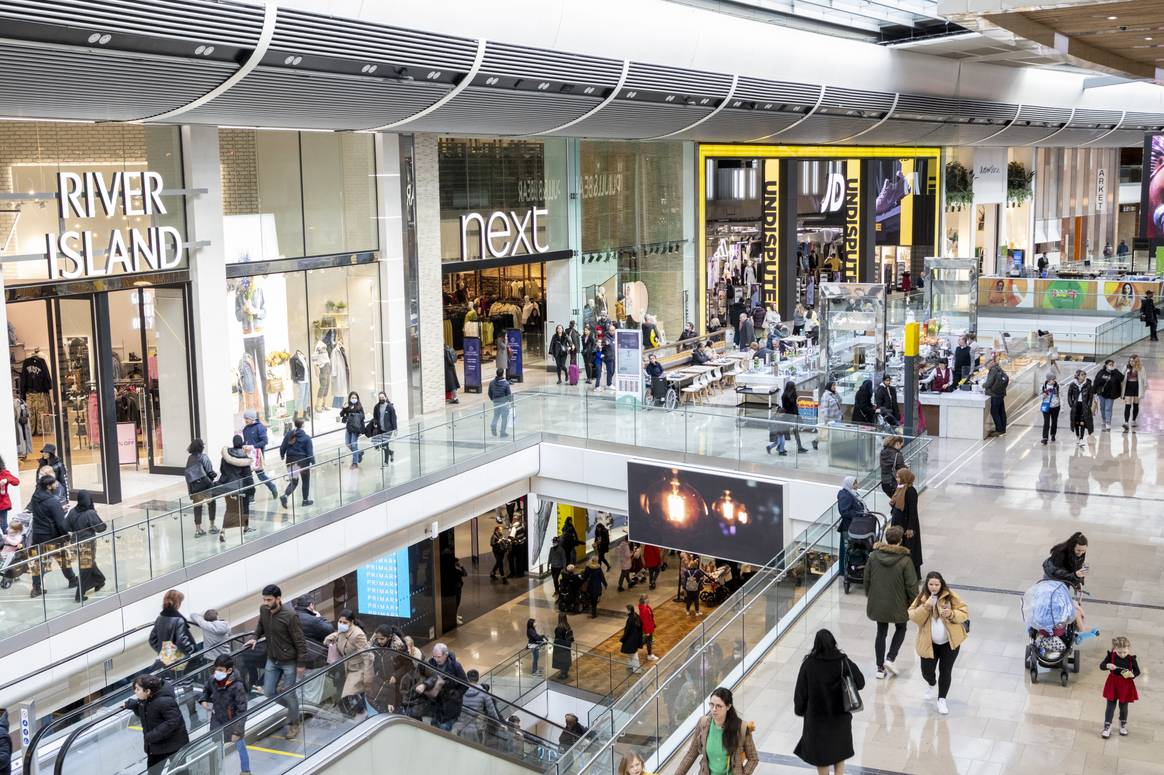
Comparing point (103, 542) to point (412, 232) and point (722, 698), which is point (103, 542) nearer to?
point (722, 698)

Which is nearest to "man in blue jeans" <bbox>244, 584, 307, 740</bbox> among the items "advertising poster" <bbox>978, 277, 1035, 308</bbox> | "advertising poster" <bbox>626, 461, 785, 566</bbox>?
"advertising poster" <bbox>626, 461, 785, 566</bbox>

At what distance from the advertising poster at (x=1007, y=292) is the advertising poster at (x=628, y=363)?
16.9 metres

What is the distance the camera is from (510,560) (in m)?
23.6

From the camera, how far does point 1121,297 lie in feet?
104

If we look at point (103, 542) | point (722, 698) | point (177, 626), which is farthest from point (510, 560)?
point (722, 698)

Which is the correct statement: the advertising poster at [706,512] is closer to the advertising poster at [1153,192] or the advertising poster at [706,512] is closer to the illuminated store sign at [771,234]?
the advertising poster at [1153,192]

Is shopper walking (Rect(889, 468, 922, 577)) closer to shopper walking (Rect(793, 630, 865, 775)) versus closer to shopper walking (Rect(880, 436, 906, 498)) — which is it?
shopper walking (Rect(880, 436, 906, 498))

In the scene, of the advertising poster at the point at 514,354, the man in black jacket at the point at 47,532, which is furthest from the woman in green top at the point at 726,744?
the advertising poster at the point at 514,354

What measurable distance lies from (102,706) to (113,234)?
8708 millimetres

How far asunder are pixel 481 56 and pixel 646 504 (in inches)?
262

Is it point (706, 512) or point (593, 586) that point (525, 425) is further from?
point (593, 586)

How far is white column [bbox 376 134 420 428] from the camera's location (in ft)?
69.1

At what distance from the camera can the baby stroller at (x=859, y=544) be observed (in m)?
11.1

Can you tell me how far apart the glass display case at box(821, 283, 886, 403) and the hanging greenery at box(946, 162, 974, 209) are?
2665cm
